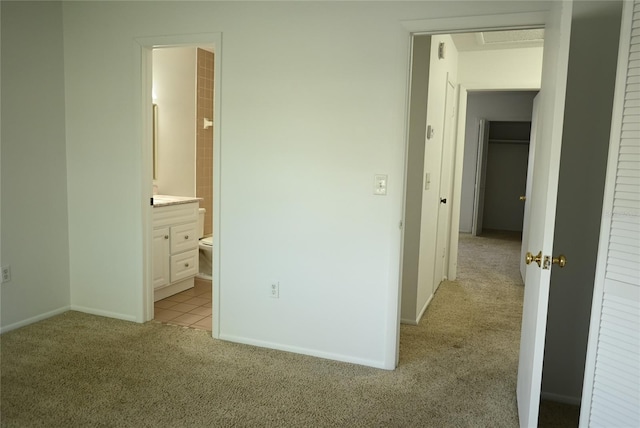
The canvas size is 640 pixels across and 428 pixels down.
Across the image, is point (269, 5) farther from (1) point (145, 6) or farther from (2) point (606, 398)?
(2) point (606, 398)

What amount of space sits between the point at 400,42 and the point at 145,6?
1796 mm

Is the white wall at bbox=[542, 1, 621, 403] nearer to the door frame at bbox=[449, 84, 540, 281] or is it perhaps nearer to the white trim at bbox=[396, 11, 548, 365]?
the white trim at bbox=[396, 11, 548, 365]

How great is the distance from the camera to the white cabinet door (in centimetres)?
389

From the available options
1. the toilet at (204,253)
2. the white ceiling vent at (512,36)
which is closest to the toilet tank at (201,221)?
the toilet at (204,253)

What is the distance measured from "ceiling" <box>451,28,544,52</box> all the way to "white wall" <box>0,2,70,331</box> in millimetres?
3241

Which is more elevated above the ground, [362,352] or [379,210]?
[379,210]

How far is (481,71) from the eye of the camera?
4648 millimetres

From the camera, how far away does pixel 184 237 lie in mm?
4250

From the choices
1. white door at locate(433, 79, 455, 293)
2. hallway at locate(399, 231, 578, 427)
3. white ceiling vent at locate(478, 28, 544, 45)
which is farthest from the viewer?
white door at locate(433, 79, 455, 293)

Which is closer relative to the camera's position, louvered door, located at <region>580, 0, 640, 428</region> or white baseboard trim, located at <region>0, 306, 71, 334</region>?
louvered door, located at <region>580, 0, 640, 428</region>

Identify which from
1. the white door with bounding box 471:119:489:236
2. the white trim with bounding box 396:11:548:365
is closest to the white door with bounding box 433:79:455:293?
the white trim with bounding box 396:11:548:365

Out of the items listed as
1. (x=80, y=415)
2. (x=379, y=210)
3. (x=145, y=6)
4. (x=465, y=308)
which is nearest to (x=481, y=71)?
(x=465, y=308)

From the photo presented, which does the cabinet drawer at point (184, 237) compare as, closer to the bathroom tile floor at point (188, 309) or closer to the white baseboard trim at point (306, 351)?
the bathroom tile floor at point (188, 309)

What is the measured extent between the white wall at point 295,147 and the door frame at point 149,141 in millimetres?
32
